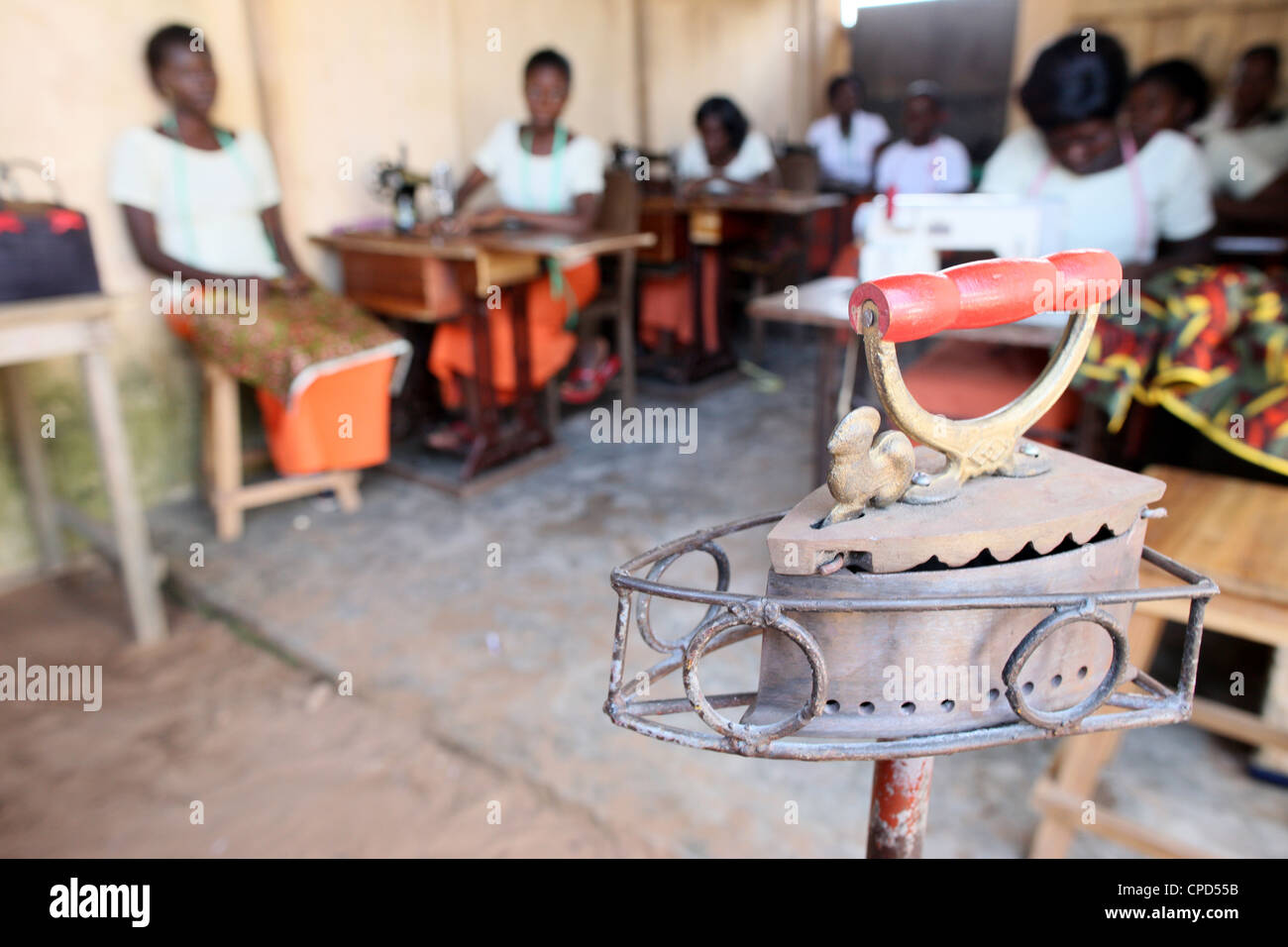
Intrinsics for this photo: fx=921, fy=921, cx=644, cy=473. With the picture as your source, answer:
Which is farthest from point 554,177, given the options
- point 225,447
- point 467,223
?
point 225,447

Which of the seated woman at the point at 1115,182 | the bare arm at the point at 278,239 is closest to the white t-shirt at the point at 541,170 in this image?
the bare arm at the point at 278,239

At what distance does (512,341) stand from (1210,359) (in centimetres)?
260

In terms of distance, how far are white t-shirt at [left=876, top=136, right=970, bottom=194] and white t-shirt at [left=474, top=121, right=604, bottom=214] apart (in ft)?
7.73

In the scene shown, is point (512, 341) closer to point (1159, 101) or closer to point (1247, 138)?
point (1159, 101)

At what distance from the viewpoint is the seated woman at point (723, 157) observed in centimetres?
538

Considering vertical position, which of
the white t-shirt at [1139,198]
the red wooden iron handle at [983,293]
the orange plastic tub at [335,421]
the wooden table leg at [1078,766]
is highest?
the white t-shirt at [1139,198]

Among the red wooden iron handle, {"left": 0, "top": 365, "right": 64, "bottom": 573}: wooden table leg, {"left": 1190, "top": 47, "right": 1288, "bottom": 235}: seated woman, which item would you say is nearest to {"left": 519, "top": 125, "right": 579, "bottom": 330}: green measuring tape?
{"left": 0, "top": 365, "right": 64, "bottom": 573}: wooden table leg

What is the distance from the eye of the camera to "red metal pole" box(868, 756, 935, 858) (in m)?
0.94

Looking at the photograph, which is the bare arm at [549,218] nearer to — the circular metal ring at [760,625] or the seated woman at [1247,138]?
the seated woman at [1247,138]

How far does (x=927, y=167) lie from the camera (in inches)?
228

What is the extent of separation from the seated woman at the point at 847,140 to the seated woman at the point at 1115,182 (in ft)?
12.9

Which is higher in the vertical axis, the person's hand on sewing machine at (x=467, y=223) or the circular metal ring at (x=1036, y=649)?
the person's hand on sewing machine at (x=467, y=223)

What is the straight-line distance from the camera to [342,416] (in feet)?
11.0
